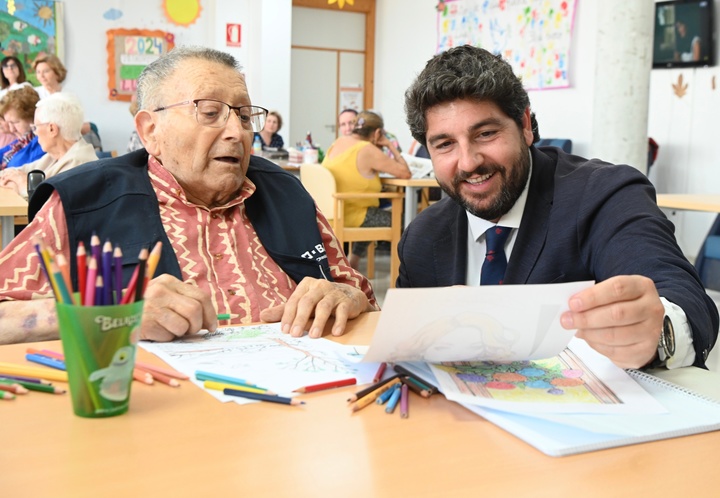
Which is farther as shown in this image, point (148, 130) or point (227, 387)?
point (148, 130)

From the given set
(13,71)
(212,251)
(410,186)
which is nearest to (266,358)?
(212,251)

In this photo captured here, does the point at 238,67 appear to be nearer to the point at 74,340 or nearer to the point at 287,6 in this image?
the point at 74,340

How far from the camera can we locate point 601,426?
2.85 feet

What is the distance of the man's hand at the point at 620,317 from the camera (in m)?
0.96

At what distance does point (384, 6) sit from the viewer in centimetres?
997

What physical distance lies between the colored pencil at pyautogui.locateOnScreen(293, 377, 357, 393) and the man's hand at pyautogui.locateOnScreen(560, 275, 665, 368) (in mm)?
294

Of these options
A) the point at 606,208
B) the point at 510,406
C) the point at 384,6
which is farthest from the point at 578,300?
the point at 384,6

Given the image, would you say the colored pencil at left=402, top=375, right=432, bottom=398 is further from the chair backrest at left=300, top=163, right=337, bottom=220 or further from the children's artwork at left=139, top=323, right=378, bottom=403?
the chair backrest at left=300, top=163, right=337, bottom=220

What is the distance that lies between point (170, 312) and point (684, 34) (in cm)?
571

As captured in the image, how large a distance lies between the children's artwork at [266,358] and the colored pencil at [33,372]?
0.52 feet

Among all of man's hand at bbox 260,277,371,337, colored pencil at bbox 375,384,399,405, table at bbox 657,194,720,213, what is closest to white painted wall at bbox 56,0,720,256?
table at bbox 657,194,720,213

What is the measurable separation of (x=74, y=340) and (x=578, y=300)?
1.97 ft

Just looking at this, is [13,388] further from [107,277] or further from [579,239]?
[579,239]

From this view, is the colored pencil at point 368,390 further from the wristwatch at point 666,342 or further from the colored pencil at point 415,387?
the wristwatch at point 666,342
